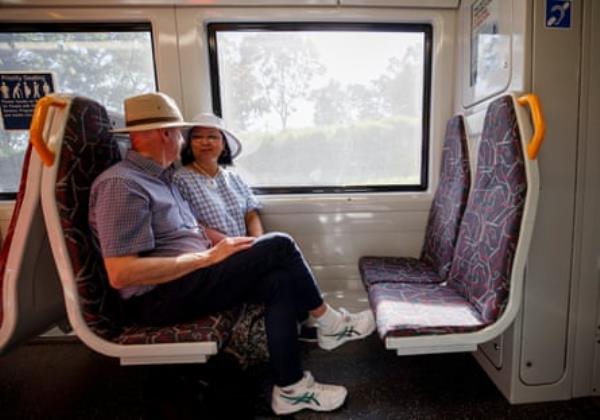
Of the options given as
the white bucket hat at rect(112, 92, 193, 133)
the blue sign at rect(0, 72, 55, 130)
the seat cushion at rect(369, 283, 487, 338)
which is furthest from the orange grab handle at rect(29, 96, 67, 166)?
the seat cushion at rect(369, 283, 487, 338)

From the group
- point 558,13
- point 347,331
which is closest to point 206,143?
point 347,331

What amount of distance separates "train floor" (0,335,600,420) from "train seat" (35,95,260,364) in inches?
9.8

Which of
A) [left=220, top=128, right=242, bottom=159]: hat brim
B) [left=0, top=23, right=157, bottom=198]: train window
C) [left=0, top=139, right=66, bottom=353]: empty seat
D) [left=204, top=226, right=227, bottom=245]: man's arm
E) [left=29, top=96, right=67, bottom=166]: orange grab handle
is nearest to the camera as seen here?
[left=29, top=96, right=67, bottom=166]: orange grab handle

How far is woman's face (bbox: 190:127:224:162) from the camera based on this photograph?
1748 millimetres

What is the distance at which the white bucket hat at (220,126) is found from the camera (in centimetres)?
173

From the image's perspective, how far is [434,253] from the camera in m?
1.85

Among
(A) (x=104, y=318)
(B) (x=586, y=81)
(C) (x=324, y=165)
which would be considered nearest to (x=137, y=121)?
(A) (x=104, y=318)

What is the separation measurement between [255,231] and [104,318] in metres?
0.89

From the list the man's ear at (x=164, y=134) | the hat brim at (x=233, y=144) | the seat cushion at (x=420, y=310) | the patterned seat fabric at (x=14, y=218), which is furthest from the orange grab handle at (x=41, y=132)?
the seat cushion at (x=420, y=310)

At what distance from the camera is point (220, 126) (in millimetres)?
1738

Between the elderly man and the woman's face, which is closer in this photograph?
the elderly man

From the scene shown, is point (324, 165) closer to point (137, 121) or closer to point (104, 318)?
point (137, 121)

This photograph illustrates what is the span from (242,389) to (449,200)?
1.48 m

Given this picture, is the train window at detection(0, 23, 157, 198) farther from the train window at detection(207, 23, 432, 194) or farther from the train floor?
the train floor
